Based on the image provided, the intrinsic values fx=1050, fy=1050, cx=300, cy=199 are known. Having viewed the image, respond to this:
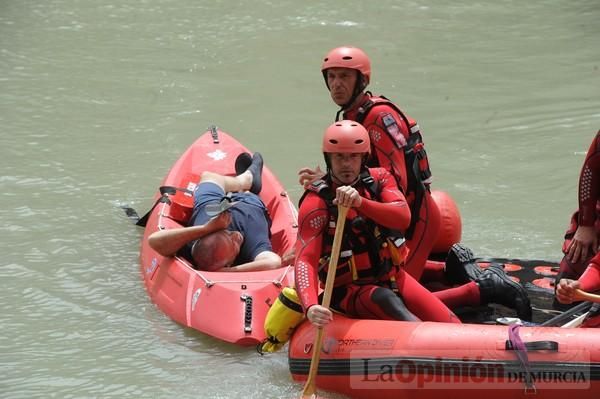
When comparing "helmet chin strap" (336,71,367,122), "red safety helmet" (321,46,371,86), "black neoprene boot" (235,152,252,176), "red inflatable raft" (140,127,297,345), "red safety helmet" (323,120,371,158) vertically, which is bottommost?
"red inflatable raft" (140,127,297,345)

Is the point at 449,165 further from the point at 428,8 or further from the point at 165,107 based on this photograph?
the point at 428,8

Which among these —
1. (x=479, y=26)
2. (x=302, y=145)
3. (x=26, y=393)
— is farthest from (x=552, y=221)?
(x=479, y=26)

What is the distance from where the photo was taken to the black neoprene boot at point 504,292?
5.59 m

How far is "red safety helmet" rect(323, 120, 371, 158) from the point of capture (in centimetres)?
489

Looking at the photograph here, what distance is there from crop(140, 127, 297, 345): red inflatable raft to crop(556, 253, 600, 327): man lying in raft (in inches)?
72.2

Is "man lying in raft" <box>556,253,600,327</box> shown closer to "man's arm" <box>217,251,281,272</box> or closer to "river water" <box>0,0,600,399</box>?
"river water" <box>0,0,600,399</box>

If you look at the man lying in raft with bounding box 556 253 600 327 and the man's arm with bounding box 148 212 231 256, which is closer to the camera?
the man lying in raft with bounding box 556 253 600 327

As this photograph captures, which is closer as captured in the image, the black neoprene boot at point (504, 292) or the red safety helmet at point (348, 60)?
the red safety helmet at point (348, 60)

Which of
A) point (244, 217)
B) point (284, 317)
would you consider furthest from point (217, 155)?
point (284, 317)

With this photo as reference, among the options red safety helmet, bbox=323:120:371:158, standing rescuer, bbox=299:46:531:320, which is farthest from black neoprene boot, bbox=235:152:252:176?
red safety helmet, bbox=323:120:371:158

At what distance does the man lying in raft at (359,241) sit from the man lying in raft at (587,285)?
26.8 inches

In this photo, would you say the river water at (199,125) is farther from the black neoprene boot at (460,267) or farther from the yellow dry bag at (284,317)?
the black neoprene boot at (460,267)

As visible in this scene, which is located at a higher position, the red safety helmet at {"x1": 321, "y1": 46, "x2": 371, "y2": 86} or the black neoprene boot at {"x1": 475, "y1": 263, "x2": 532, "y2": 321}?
the red safety helmet at {"x1": 321, "y1": 46, "x2": 371, "y2": 86}

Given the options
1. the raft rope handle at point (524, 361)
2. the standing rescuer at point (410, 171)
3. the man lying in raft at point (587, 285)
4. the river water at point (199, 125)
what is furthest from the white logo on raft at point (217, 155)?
the raft rope handle at point (524, 361)
